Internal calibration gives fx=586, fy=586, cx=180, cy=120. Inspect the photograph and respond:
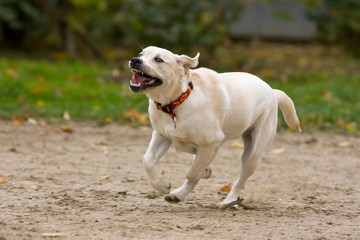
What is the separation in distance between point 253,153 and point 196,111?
0.84 m

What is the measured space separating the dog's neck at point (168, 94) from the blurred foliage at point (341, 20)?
32.5 feet

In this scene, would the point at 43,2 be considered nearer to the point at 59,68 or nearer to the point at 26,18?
the point at 26,18

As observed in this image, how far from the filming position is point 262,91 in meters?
5.16

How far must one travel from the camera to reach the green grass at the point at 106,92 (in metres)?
9.07

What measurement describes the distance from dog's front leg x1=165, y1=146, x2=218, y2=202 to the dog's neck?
0.48m

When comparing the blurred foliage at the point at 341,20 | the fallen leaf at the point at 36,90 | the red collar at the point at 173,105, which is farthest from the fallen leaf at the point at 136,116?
the blurred foliage at the point at 341,20

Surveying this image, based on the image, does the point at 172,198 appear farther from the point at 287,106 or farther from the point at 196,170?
the point at 287,106

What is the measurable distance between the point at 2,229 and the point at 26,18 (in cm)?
1038

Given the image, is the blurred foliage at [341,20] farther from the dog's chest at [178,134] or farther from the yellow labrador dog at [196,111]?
the dog's chest at [178,134]

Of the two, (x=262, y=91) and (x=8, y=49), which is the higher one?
(x=262, y=91)

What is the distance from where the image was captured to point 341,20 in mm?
14742

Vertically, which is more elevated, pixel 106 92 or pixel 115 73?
pixel 115 73

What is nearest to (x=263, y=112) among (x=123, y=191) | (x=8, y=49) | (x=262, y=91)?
(x=262, y=91)

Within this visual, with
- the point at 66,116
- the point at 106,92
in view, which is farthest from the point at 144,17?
the point at 66,116
